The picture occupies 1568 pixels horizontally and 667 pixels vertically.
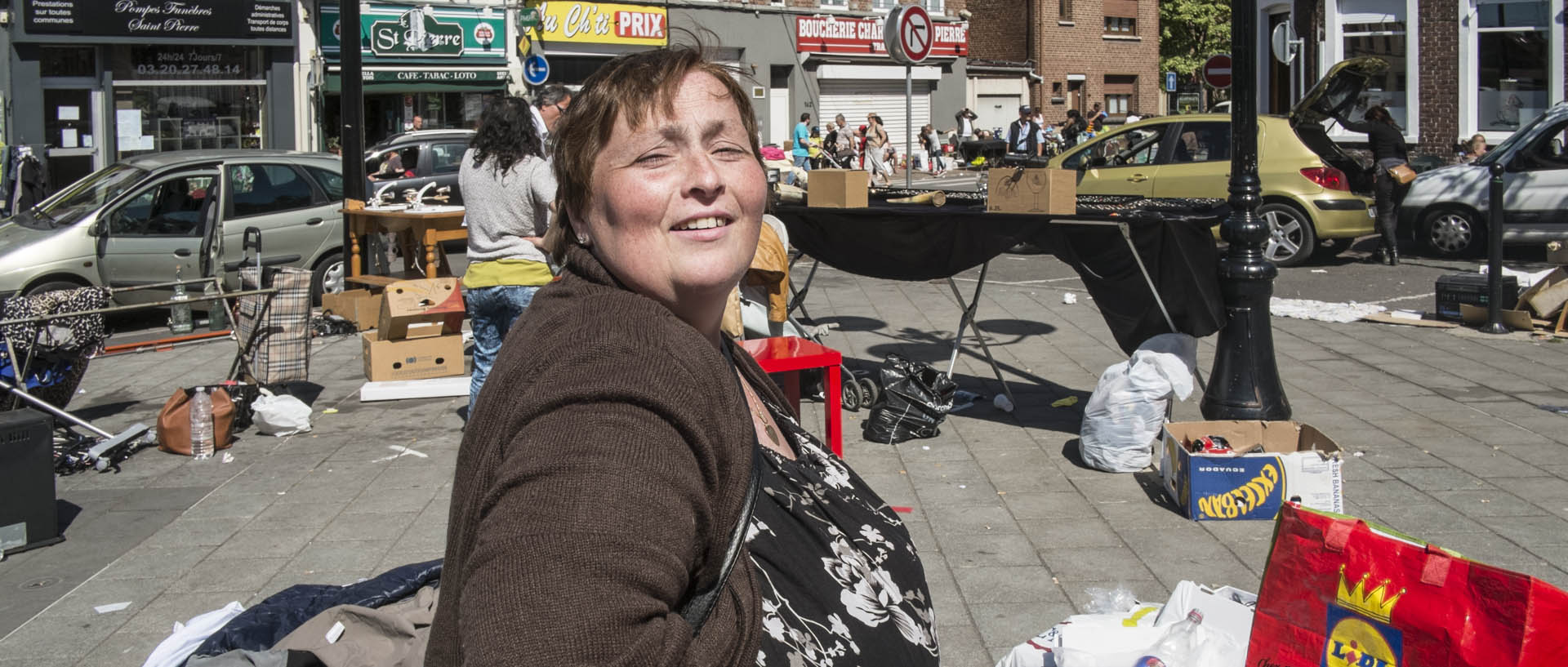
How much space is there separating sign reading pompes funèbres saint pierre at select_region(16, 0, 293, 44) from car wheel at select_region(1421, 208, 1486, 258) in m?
21.2

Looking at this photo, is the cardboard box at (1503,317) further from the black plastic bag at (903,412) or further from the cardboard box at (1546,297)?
the black plastic bag at (903,412)

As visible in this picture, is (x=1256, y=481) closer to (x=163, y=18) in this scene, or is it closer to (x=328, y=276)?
(x=328, y=276)

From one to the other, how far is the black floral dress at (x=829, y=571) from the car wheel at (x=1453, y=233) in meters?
14.3

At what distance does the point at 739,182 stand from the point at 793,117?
117 feet

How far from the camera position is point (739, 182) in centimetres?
157

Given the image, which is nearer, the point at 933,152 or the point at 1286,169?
the point at 1286,169

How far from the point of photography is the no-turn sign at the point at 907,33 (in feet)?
46.0

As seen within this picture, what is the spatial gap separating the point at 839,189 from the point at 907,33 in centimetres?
672

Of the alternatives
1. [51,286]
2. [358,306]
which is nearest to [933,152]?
[358,306]

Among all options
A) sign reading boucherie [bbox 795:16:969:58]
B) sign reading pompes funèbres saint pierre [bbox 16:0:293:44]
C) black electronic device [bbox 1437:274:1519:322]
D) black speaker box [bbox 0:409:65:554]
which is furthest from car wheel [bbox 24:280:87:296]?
sign reading boucherie [bbox 795:16:969:58]

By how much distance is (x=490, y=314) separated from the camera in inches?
255

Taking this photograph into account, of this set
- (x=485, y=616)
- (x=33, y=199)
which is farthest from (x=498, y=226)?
(x=33, y=199)

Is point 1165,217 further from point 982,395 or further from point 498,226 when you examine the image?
point 498,226

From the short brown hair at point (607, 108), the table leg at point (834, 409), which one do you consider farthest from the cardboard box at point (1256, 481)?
the short brown hair at point (607, 108)
